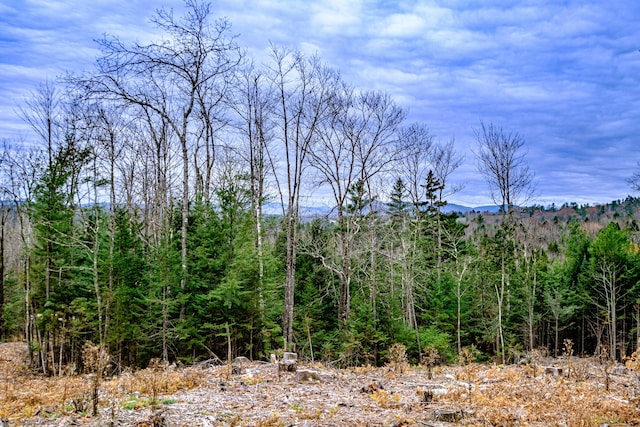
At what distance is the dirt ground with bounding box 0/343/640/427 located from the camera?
19.3ft

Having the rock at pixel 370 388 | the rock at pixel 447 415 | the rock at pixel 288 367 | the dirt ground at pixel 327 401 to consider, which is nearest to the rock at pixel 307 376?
the dirt ground at pixel 327 401

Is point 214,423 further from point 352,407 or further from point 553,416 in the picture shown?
point 553,416

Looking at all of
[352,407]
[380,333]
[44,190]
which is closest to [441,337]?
[380,333]

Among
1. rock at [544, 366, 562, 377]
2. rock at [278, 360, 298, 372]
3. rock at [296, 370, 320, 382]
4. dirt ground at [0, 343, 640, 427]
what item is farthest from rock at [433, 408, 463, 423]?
rock at [544, 366, 562, 377]

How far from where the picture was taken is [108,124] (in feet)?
50.7

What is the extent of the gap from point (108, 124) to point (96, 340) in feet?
25.6

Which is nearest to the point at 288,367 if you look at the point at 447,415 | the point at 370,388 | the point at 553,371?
the point at 370,388

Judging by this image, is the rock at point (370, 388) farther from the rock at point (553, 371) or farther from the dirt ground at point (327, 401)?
the rock at point (553, 371)

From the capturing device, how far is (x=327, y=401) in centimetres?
733

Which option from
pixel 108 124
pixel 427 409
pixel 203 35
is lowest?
pixel 427 409

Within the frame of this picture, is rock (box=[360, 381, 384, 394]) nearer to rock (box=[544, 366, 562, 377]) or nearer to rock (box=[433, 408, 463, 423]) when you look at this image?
rock (box=[433, 408, 463, 423])

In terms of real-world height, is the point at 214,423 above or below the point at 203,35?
below

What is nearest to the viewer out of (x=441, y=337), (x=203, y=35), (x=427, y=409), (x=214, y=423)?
(x=214, y=423)

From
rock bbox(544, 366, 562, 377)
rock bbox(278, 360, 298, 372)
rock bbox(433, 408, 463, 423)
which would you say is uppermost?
rock bbox(433, 408, 463, 423)
